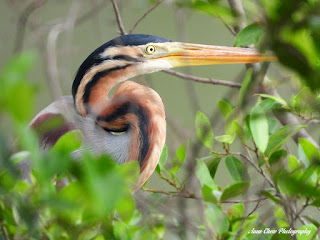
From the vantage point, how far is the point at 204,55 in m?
1.68

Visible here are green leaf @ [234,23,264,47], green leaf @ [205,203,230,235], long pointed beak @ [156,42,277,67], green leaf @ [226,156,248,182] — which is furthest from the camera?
long pointed beak @ [156,42,277,67]

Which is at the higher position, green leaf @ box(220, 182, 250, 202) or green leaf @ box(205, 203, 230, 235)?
green leaf @ box(220, 182, 250, 202)

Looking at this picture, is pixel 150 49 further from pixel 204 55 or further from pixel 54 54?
pixel 54 54

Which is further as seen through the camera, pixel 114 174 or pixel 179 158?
pixel 179 158

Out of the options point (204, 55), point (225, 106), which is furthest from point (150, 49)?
point (225, 106)

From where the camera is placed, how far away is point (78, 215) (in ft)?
2.03

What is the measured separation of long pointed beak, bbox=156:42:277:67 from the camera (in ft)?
5.32

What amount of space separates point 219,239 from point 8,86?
0.70m

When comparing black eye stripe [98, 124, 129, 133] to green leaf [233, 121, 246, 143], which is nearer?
green leaf [233, 121, 246, 143]

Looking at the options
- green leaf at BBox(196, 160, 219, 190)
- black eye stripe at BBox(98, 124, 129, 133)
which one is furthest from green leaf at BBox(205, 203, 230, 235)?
black eye stripe at BBox(98, 124, 129, 133)

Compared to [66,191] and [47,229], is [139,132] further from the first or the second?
[66,191]

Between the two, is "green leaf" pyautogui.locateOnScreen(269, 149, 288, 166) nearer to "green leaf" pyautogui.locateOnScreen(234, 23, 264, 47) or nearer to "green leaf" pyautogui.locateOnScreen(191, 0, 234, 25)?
"green leaf" pyautogui.locateOnScreen(234, 23, 264, 47)

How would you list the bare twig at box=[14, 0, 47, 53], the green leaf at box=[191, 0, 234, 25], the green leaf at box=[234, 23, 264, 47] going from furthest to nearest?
the green leaf at box=[234, 23, 264, 47] → the bare twig at box=[14, 0, 47, 53] → the green leaf at box=[191, 0, 234, 25]

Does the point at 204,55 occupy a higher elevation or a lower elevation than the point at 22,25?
lower
